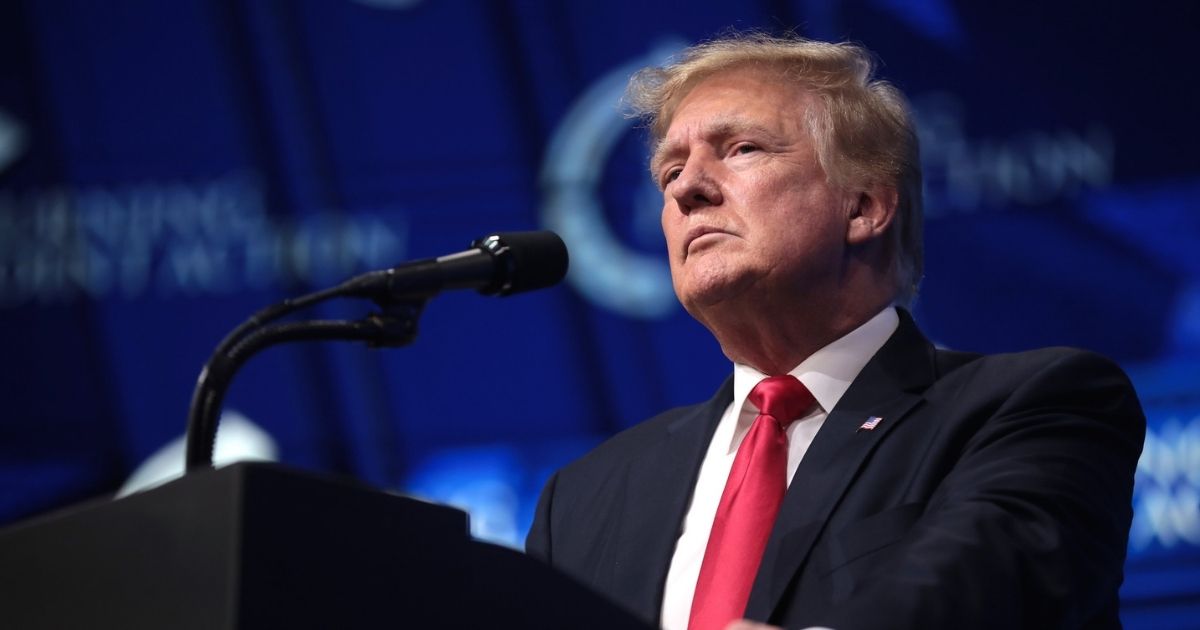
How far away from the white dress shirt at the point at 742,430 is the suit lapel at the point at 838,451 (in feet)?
0.15

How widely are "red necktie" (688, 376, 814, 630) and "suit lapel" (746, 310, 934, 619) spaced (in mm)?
35

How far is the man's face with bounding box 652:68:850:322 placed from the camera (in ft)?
6.68

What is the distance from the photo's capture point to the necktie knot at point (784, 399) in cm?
192

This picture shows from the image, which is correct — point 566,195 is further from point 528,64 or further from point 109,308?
point 109,308

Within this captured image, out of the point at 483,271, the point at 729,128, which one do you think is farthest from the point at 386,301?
the point at 729,128

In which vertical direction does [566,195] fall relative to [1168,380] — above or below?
above

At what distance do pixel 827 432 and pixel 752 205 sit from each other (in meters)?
0.40

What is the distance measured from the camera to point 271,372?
3.52 meters

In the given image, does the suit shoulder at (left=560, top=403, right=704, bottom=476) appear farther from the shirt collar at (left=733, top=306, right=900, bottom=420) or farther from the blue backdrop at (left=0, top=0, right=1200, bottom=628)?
the blue backdrop at (left=0, top=0, right=1200, bottom=628)

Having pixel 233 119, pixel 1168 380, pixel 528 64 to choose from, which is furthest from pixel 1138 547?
pixel 233 119

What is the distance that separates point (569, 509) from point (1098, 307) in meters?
1.58

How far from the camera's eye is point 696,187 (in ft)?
6.82

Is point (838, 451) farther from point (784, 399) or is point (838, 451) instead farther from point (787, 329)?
point (787, 329)

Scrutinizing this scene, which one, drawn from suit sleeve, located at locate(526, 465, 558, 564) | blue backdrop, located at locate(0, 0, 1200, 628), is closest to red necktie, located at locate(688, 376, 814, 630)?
suit sleeve, located at locate(526, 465, 558, 564)
